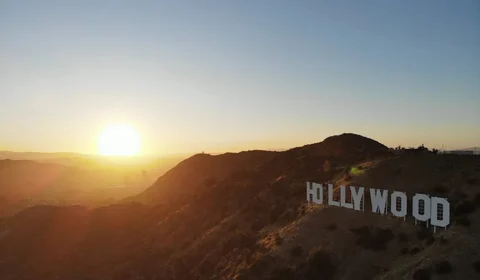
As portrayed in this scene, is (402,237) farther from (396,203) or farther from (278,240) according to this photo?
(278,240)

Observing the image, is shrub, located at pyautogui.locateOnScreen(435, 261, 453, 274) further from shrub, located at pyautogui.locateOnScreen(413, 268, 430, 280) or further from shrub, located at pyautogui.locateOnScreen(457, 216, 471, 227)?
shrub, located at pyautogui.locateOnScreen(457, 216, 471, 227)

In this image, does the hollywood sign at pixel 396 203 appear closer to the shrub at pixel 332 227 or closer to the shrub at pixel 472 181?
the shrub at pixel 332 227

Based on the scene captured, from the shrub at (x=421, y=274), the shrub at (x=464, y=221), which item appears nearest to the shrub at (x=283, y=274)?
the shrub at (x=421, y=274)

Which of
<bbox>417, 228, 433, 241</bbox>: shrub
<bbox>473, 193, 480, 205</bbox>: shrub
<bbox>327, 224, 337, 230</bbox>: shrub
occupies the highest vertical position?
<bbox>473, 193, 480, 205</bbox>: shrub

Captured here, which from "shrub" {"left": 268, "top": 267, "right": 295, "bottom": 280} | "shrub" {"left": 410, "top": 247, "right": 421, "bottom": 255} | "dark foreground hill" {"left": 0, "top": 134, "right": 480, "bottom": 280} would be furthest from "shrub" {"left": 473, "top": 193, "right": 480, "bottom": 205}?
"shrub" {"left": 268, "top": 267, "right": 295, "bottom": 280}

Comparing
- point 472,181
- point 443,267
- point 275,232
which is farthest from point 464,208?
point 275,232

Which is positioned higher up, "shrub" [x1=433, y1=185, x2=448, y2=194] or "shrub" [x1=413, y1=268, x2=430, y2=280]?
"shrub" [x1=433, y1=185, x2=448, y2=194]

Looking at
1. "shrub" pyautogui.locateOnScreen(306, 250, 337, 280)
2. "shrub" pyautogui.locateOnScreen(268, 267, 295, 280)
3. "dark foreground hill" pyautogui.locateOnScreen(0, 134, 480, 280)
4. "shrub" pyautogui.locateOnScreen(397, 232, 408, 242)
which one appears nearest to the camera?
"dark foreground hill" pyautogui.locateOnScreen(0, 134, 480, 280)
